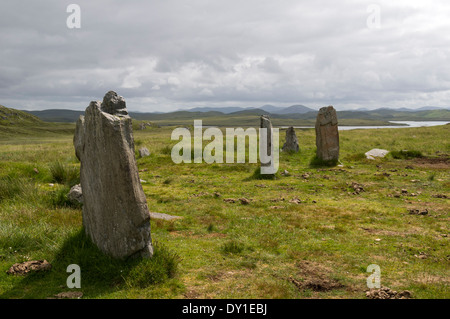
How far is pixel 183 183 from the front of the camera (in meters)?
17.7

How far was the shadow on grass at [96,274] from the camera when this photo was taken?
6.37 metres

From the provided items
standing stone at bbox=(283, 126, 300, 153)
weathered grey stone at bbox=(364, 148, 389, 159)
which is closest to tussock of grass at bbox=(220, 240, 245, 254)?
standing stone at bbox=(283, 126, 300, 153)

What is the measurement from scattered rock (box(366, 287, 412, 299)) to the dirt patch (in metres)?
0.61

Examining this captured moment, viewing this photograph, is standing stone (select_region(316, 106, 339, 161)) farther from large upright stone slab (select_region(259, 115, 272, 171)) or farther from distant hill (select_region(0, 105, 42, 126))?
distant hill (select_region(0, 105, 42, 126))

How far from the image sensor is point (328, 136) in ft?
74.7

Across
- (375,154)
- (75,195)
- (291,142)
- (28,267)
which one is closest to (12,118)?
(291,142)

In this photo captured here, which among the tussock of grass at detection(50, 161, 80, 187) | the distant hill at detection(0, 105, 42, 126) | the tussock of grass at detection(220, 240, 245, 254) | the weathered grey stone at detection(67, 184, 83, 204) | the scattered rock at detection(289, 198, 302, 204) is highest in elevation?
Answer: the distant hill at detection(0, 105, 42, 126)

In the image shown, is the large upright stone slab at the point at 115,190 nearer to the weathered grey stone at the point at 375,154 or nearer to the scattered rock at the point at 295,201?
the scattered rock at the point at 295,201

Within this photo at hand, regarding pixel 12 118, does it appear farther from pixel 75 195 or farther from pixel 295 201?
pixel 295 201

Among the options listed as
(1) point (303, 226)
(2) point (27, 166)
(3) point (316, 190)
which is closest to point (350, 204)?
(3) point (316, 190)

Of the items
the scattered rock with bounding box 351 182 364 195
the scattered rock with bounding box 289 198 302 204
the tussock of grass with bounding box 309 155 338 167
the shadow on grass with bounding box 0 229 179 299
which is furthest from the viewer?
the tussock of grass with bounding box 309 155 338 167

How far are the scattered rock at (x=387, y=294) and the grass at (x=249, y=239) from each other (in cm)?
19

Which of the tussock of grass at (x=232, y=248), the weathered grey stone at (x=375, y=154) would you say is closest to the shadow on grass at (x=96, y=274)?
the tussock of grass at (x=232, y=248)

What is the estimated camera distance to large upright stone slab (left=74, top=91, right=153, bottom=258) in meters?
6.82
